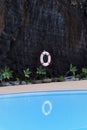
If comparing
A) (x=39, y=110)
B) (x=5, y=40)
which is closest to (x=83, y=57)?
(x=5, y=40)

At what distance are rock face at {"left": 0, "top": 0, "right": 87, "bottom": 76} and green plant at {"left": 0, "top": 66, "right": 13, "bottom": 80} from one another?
146mm

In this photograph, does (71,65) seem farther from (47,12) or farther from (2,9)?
(2,9)

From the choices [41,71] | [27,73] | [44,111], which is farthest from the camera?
[41,71]

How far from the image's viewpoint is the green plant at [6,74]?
8.45 m

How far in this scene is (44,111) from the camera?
225 inches

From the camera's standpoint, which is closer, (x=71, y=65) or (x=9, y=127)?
(x=9, y=127)

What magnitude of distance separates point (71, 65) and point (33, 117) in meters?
3.86

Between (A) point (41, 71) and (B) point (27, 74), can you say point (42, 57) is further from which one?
(B) point (27, 74)

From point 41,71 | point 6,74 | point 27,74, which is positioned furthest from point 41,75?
point 6,74

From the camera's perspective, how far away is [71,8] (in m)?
9.25

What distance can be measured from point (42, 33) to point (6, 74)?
1.33m

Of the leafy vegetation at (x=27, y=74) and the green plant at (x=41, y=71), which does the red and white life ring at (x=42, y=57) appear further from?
the leafy vegetation at (x=27, y=74)

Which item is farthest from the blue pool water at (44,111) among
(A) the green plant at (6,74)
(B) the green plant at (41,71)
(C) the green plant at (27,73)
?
(B) the green plant at (41,71)

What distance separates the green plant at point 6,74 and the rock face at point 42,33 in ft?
0.48
